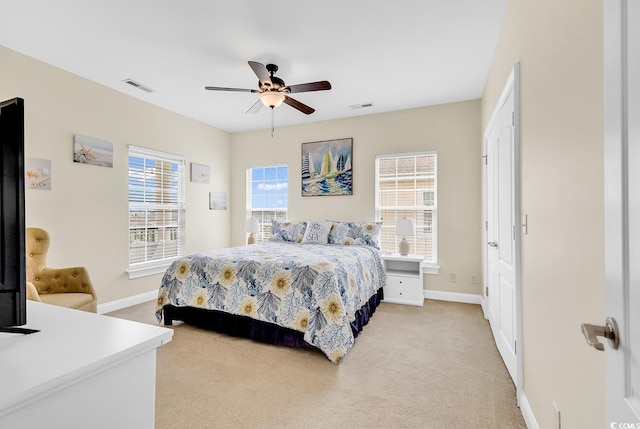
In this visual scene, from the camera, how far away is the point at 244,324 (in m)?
2.89

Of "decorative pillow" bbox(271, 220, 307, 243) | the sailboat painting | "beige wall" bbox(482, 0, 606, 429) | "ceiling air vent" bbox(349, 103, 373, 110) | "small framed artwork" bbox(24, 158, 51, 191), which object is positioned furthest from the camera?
the sailboat painting

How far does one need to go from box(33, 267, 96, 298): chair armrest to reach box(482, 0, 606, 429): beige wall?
340cm

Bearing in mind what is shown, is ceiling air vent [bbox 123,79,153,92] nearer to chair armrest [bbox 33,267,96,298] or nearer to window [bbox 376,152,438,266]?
chair armrest [bbox 33,267,96,298]

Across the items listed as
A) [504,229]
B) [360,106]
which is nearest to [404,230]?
[504,229]

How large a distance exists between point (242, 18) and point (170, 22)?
23.3 inches

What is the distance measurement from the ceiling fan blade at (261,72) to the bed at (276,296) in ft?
5.53

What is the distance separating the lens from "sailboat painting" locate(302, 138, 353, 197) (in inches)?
189

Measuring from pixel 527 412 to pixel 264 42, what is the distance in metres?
3.31

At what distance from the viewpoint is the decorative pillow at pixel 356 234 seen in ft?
13.7

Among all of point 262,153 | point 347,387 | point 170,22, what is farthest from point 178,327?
point 262,153

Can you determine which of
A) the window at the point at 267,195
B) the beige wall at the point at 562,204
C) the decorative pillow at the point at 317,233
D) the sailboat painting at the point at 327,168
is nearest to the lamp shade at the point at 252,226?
the window at the point at 267,195

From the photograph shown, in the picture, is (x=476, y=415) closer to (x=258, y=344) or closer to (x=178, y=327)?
(x=258, y=344)

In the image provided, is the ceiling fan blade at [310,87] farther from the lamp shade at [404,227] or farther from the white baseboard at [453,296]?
the white baseboard at [453,296]

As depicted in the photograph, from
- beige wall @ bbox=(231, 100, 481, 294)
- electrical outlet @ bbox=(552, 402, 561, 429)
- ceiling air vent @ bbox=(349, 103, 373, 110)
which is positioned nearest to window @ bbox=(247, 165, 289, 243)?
beige wall @ bbox=(231, 100, 481, 294)
